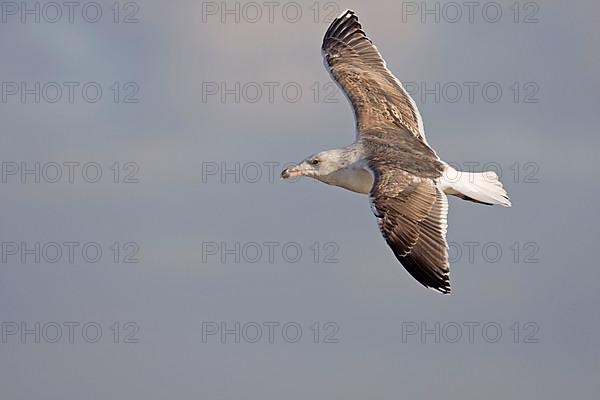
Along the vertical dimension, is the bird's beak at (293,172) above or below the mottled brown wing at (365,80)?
below

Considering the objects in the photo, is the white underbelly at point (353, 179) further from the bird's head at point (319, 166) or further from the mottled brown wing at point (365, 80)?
the mottled brown wing at point (365, 80)

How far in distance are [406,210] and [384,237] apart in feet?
1.93

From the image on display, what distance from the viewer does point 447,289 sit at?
62.1ft

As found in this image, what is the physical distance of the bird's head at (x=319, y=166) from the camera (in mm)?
22375

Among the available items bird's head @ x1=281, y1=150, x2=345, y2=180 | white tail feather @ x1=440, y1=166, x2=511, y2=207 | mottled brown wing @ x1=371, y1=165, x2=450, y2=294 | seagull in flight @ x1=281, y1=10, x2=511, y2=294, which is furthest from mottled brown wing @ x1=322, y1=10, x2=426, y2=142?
mottled brown wing @ x1=371, y1=165, x2=450, y2=294

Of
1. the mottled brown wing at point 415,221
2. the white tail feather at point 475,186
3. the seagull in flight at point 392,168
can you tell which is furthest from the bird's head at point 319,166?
the white tail feather at point 475,186

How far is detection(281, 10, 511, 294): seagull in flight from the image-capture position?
19.8m

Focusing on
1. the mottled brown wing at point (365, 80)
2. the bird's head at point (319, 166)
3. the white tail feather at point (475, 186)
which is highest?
the mottled brown wing at point (365, 80)

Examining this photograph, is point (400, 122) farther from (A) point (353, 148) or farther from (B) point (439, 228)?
(B) point (439, 228)

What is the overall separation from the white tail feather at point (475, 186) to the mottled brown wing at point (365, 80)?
2059 mm

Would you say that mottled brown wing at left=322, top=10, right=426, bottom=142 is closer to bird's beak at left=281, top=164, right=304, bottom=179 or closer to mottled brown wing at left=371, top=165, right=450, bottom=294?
bird's beak at left=281, top=164, right=304, bottom=179

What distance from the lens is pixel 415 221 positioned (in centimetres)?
2014

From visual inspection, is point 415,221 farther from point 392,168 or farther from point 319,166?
point 319,166

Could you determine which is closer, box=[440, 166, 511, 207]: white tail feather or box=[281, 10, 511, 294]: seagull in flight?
box=[281, 10, 511, 294]: seagull in flight
